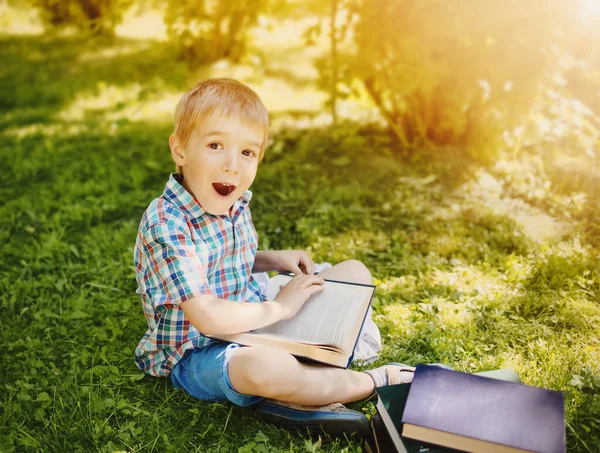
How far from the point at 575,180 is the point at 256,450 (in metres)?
2.51

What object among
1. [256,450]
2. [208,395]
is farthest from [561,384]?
[208,395]

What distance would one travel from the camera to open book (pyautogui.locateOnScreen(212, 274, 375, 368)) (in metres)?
1.93

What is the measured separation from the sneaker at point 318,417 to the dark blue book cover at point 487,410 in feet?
1.08

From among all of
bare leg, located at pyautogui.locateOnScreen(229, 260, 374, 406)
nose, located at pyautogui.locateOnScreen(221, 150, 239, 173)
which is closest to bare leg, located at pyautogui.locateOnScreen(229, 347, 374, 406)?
bare leg, located at pyautogui.locateOnScreen(229, 260, 374, 406)

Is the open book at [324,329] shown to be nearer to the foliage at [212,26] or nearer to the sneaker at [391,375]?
the sneaker at [391,375]

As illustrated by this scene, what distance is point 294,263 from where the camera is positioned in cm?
243

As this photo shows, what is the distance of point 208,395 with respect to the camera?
2.14 metres

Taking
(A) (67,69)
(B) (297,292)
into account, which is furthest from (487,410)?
(A) (67,69)

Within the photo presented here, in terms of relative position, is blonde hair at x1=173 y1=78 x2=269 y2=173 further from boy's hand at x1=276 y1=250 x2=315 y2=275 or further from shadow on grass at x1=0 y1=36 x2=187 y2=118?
shadow on grass at x1=0 y1=36 x2=187 y2=118

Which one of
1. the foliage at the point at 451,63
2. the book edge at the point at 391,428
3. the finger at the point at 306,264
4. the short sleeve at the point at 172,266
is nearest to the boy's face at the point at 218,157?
the short sleeve at the point at 172,266

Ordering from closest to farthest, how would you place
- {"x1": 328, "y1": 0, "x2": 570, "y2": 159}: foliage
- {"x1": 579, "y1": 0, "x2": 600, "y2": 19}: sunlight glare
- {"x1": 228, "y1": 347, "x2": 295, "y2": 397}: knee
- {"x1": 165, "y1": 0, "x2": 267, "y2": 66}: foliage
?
{"x1": 228, "y1": 347, "x2": 295, "y2": 397}: knee → {"x1": 579, "y1": 0, "x2": 600, "y2": 19}: sunlight glare → {"x1": 328, "y1": 0, "x2": 570, "y2": 159}: foliage → {"x1": 165, "y1": 0, "x2": 267, "y2": 66}: foliage

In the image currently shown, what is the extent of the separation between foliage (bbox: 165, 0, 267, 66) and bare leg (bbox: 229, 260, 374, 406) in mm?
2908

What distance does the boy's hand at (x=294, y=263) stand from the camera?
2.41m

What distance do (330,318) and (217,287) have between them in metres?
0.42
